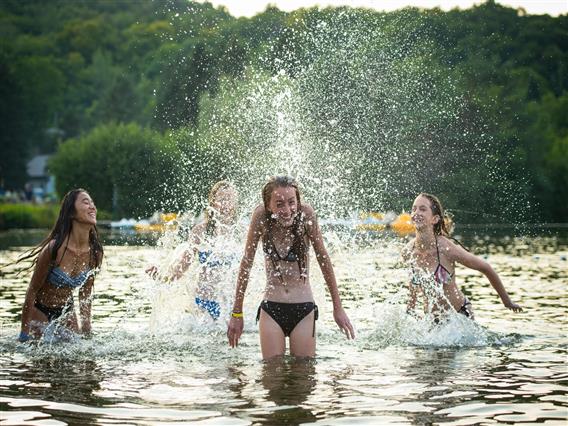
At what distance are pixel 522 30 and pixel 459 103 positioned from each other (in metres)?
24.1

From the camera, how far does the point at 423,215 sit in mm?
10812

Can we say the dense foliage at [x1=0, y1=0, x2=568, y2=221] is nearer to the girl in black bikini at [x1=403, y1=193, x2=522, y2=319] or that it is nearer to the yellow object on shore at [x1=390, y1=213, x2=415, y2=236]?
the yellow object on shore at [x1=390, y1=213, x2=415, y2=236]

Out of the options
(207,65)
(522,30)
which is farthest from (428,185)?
(522,30)

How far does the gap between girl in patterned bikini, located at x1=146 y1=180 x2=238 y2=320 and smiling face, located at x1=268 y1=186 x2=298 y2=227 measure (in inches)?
132

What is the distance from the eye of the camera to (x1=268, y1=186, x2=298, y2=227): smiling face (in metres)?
8.24

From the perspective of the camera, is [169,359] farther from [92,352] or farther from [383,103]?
[383,103]

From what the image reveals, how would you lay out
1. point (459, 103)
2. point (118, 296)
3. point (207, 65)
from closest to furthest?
1. point (118, 296)
2. point (459, 103)
3. point (207, 65)

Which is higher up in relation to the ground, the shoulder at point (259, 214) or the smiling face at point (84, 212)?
the smiling face at point (84, 212)

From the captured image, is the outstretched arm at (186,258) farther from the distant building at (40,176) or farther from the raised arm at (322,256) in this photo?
the distant building at (40,176)

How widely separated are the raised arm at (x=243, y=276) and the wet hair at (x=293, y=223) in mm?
93

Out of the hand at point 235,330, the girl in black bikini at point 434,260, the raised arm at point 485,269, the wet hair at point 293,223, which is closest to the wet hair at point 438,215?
the girl in black bikini at point 434,260

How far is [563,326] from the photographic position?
12.2 m

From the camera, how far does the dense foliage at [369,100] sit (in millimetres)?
47562

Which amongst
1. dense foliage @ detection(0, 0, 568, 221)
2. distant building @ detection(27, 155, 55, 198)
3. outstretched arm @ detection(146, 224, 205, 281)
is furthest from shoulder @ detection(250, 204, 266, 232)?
distant building @ detection(27, 155, 55, 198)
